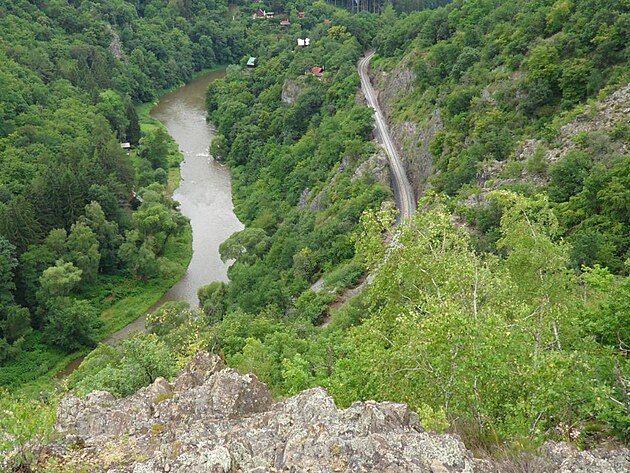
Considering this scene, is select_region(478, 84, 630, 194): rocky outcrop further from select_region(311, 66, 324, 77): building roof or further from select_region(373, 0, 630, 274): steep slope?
select_region(311, 66, 324, 77): building roof

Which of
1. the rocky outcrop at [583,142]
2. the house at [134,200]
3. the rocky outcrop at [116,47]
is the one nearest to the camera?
the rocky outcrop at [583,142]

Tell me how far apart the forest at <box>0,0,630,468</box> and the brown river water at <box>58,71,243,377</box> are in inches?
78.8

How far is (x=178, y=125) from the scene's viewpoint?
104 meters

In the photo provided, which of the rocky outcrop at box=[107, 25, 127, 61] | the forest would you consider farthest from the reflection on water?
the rocky outcrop at box=[107, 25, 127, 61]

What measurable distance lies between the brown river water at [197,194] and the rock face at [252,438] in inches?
1393

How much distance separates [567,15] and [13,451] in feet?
173

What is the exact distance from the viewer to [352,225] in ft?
166

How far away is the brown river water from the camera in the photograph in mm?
60216

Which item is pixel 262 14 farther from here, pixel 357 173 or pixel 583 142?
pixel 583 142

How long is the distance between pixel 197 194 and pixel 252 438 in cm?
7050

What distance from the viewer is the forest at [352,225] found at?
13.2 meters

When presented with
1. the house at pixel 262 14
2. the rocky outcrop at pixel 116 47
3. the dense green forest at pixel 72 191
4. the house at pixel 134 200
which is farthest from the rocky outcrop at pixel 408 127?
the house at pixel 262 14

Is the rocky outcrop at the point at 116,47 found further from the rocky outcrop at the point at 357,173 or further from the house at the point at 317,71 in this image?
the rocky outcrop at the point at 357,173

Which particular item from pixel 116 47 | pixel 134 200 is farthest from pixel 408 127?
pixel 116 47
